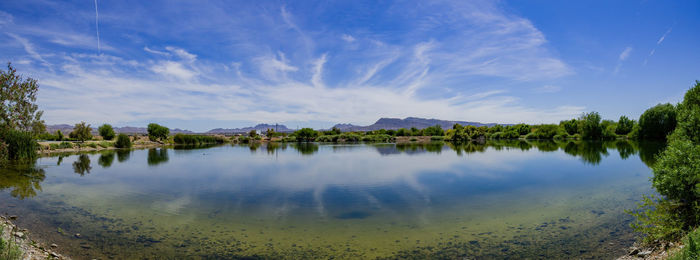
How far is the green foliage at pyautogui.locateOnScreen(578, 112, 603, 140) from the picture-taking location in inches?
2835

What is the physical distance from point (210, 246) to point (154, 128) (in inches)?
2822

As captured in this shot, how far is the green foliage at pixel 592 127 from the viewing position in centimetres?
7200

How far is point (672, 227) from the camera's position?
6.90m

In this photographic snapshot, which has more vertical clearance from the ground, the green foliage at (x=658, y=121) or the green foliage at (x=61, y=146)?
the green foliage at (x=658, y=121)

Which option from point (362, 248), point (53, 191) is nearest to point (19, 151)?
point (53, 191)

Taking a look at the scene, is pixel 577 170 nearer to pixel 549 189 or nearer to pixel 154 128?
pixel 549 189

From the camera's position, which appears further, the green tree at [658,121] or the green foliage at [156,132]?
the green foliage at [156,132]

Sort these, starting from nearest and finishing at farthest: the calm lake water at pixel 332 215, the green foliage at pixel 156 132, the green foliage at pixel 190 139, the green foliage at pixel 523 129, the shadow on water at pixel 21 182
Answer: the calm lake water at pixel 332 215, the shadow on water at pixel 21 182, the green foliage at pixel 156 132, the green foliage at pixel 190 139, the green foliage at pixel 523 129

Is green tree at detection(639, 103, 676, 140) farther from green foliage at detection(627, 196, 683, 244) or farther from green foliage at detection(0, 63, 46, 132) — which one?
green foliage at detection(0, 63, 46, 132)

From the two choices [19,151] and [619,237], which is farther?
[19,151]

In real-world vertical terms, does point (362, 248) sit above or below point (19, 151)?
below

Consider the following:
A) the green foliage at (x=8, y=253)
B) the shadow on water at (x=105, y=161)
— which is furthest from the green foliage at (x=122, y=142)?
the green foliage at (x=8, y=253)

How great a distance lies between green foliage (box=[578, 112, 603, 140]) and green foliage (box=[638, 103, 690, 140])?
488 inches

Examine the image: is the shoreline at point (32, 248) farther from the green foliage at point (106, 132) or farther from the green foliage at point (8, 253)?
the green foliage at point (106, 132)
